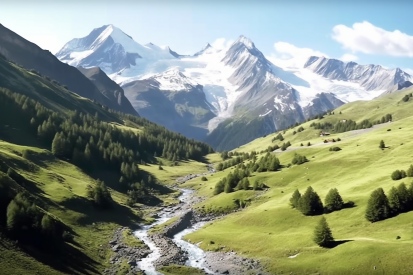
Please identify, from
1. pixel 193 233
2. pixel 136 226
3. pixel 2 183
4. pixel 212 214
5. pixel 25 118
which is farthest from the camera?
pixel 25 118

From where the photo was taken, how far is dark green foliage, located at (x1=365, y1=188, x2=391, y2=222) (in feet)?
238

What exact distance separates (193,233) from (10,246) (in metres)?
48.8

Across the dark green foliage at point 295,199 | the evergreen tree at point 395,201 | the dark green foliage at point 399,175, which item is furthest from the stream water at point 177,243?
the dark green foliage at point 399,175

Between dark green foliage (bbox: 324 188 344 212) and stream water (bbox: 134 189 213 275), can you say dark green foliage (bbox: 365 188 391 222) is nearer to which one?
dark green foliage (bbox: 324 188 344 212)

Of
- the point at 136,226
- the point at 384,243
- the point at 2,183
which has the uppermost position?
the point at 2,183

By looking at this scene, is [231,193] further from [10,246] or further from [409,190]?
[10,246]

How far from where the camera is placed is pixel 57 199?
102 m

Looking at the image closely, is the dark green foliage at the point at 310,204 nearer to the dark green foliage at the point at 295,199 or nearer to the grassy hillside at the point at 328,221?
the grassy hillside at the point at 328,221

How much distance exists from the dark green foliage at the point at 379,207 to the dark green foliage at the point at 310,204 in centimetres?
1638

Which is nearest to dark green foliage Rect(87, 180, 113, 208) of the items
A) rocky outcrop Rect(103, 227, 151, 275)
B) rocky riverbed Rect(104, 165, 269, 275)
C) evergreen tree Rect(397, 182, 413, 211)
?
rocky riverbed Rect(104, 165, 269, 275)

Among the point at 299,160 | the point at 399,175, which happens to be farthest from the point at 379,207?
the point at 299,160

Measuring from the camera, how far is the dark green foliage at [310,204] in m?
88.2

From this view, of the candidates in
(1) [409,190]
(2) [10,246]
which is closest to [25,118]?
(2) [10,246]

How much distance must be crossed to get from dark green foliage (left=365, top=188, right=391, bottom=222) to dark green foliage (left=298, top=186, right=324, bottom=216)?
645 inches
